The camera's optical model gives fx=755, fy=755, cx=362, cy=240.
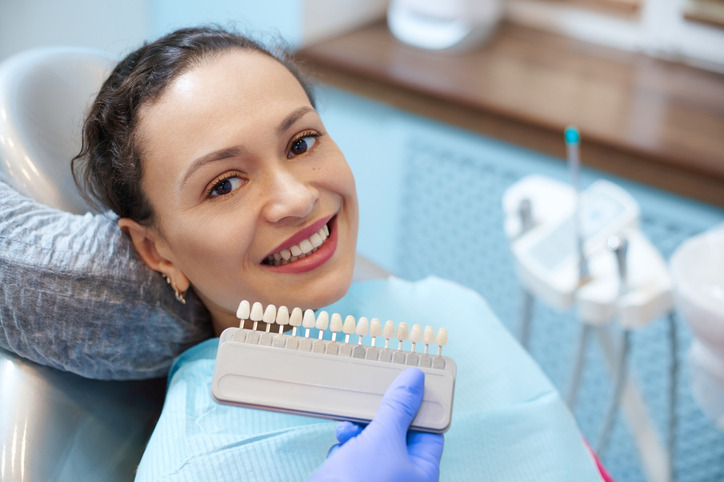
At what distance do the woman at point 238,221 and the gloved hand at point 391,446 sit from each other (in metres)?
0.18

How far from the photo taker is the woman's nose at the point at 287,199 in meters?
0.87

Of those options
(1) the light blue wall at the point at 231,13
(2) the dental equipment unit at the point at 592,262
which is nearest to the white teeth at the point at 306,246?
(2) the dental equipment unit at the point at 592,262

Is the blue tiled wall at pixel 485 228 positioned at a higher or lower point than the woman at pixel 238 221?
lower

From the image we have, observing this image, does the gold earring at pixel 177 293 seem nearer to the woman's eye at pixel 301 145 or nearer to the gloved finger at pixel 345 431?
the woman's eye at pixel 301 145

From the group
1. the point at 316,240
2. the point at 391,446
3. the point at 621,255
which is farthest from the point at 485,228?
the point at 391,446

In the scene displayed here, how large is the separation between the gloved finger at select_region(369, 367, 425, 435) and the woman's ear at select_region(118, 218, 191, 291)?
0.36 metres

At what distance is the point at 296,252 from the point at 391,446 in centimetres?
30

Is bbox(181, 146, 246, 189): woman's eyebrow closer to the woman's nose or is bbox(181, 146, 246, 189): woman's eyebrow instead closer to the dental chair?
the woman's nose

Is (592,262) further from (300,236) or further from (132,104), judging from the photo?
(132,104)

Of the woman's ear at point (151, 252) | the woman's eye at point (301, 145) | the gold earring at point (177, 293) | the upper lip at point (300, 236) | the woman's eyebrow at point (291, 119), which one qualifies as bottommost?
the gold earring at point (177, 293)

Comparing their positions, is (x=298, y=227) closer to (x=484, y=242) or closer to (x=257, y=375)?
(x=257, y=375)

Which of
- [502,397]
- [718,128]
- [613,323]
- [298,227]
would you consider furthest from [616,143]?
[298,227]

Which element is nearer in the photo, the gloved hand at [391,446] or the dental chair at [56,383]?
the gloved hand at [391,446]

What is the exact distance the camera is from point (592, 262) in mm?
1402
